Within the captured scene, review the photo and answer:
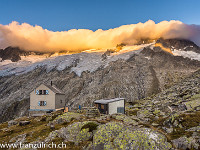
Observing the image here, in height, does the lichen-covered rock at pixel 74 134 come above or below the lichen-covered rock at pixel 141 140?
below

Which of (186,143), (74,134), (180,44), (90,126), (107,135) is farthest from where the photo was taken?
(180,44)

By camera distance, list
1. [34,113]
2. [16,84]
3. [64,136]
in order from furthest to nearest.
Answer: [16,84] → [34,113] → [64,136]

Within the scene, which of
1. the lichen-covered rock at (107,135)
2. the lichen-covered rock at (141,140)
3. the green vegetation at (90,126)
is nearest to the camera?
the lichen-covered rock at (141,140)

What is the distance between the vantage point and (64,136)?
1445 centimetres

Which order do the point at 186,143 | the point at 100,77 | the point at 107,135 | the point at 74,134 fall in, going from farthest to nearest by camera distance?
the point at 100,77 < the point at 74,134 < the point at 107,135 < the point at 186,143

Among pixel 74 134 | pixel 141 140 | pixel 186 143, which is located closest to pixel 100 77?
pixel 74 134

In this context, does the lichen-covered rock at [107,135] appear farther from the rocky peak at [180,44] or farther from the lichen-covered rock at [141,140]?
the rocky peak at [180,44]

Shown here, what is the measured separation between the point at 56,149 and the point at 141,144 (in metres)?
7.18

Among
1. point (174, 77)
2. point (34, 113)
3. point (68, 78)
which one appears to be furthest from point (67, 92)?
point (174, 77)

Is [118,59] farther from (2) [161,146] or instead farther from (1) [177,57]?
(2) [161,146]

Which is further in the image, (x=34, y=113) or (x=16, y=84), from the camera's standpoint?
(x=16, y=84)

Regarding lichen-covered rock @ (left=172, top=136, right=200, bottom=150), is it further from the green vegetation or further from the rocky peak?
the rocky peak

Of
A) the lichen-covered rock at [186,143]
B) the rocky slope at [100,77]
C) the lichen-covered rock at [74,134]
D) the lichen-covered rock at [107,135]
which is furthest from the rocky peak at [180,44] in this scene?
the lichen-covered rock at [74,134]

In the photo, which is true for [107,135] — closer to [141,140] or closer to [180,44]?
[141,140]
